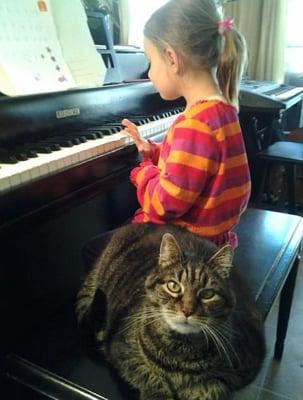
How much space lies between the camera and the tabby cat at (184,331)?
21.3 inches

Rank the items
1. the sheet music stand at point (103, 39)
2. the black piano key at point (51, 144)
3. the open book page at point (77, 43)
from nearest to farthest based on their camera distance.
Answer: the black piano key at point (51, 144)
the open book page at point (77, 43)
the sheet music stand at point (103, 39)

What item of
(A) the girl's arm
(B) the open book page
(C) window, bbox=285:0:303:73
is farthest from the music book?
(C) window, bbox=285:0:303:73

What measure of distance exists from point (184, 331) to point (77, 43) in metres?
0.98

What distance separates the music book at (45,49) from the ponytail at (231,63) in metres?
0.45

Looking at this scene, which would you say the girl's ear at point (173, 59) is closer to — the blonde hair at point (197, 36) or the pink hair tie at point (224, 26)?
the blonde hair at point (197, 36)

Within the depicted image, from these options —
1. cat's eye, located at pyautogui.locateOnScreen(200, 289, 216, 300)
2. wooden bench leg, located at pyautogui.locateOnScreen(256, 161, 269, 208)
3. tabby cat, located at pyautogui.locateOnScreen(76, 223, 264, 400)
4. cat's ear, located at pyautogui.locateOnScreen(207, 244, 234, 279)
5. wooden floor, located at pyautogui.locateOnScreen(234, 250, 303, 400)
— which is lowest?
wooden floor, located at pyautogui.locateOnScreen(234, 250, 303, 400)

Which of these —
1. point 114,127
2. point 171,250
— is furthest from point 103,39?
point 171,250

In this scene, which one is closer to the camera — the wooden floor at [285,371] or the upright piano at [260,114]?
the wooden floor at [285,371]

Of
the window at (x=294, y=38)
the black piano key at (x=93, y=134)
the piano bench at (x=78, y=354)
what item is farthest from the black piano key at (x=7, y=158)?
the window at (x=294, y=38)

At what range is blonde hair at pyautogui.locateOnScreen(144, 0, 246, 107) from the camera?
82 cm

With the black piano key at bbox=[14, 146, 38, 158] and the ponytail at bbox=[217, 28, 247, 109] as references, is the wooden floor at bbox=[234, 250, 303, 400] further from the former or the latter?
the black piano key at bbox=[14, 146, 38, 158]

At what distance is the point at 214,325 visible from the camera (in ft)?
1.82

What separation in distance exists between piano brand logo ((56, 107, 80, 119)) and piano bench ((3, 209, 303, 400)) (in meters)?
0.49

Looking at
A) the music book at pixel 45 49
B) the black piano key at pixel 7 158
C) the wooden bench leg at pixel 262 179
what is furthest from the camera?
the wooden bench leg at pixel 262 179
